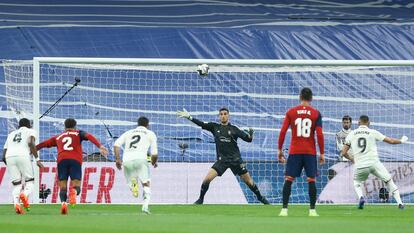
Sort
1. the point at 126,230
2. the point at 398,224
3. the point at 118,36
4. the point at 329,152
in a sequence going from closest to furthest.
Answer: the point at 126,230 < the point at 398,224 < the point at 329,152 < the point at 118,36

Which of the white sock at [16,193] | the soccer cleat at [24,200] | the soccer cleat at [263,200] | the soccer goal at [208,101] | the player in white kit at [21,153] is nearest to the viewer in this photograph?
the white sock at [16,193]

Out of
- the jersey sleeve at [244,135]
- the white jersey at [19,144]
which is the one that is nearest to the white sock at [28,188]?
the white jersey at [19,144]

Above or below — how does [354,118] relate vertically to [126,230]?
above

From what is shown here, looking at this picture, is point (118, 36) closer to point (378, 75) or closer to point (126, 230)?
point (378, 75)

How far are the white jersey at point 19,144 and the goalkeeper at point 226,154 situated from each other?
14.1 ft

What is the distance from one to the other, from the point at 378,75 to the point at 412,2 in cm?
526

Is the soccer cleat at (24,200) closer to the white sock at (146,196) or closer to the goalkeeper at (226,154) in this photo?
the white sock at (146,196)

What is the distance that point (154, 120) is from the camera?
30188 mm

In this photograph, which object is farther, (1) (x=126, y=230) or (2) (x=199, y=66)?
(2) (x=199, y=66)

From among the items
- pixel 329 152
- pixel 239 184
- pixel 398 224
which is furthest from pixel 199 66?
pixel 398 224

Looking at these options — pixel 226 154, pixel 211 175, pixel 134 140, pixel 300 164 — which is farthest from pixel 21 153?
pixel 300 164

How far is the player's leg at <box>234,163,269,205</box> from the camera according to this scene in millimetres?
25328

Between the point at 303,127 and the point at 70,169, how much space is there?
4.83m

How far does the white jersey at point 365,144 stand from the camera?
Answer: 2378cm
